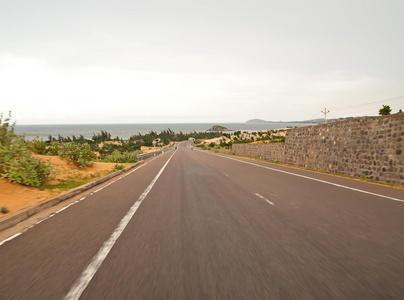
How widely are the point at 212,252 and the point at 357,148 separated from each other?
11742mm

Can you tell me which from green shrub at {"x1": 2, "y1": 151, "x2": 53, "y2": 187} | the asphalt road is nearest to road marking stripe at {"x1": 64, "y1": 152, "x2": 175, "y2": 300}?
the asphalt road

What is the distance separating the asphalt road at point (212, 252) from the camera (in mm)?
2805

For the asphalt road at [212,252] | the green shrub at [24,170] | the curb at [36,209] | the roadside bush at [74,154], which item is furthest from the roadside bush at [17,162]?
the roadside bush at [74,154]

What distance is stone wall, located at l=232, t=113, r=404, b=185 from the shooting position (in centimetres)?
1030

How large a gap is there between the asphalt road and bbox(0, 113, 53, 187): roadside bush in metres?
3.54

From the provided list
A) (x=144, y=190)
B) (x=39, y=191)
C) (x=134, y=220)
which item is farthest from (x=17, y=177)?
(x=134, y=220)

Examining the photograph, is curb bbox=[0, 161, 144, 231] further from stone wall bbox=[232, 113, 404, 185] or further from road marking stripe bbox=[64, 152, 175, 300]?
stone wall bbox=[232, 113, 404, 185]

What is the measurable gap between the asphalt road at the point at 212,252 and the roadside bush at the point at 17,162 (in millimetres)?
3537

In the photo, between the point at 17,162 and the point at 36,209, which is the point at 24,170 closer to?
the point at 17,162

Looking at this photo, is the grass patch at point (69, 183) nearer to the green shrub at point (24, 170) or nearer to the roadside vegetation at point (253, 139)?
the green shrub at point (24, 170)

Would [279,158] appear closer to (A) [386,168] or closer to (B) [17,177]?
(A) [386,168]

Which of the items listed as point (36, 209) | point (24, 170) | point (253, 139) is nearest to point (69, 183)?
point (24, 170)

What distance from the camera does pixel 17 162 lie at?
883 centimetres

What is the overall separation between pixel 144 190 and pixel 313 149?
12347 millimetres
